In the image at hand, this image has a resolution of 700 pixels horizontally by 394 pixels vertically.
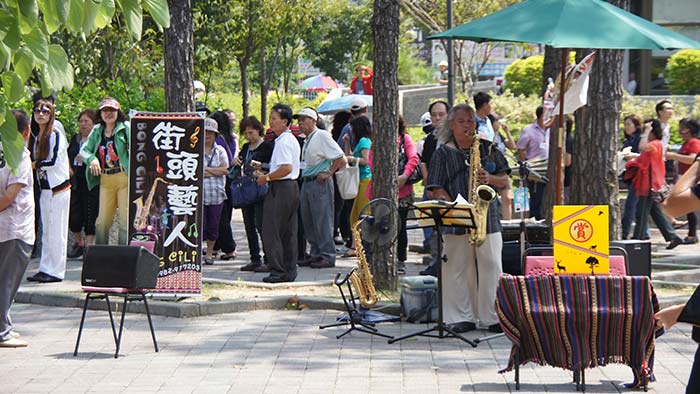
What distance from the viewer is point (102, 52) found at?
25266 millimetres

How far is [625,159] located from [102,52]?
12.5m

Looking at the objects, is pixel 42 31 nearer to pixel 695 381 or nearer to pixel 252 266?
pixel 695 381

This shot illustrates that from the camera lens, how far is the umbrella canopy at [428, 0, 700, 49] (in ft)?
33.6

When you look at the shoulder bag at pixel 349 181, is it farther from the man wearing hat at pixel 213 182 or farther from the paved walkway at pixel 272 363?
the paved walkway at pixel 272 363

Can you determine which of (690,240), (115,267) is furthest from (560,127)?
(690,240)

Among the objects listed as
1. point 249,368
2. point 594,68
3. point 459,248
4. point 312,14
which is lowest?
point 249,368

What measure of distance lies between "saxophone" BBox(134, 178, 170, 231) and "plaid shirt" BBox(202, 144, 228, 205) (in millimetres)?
2774

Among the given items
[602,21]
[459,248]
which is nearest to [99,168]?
[459,248]

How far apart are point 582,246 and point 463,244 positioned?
181 cm

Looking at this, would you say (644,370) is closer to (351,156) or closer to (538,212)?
(351,156)

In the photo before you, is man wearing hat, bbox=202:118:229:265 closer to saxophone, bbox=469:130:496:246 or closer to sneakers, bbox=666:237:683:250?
saxophone, bbox=469:130:496:246

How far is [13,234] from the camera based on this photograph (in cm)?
977

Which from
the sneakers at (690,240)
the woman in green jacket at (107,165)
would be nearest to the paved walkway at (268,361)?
the woman in green jacket at (107,165)

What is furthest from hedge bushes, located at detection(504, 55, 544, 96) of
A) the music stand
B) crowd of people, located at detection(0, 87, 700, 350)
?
the music stand
